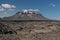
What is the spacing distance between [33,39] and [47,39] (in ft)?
11.3

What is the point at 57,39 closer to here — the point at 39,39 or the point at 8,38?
the point at 39,39

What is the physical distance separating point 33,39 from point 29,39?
42.3 inches

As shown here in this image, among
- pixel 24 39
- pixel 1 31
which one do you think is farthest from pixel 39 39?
pixel 1 31

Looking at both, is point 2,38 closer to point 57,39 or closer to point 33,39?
point 33,39

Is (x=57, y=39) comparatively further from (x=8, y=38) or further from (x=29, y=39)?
(x=8, y=38)

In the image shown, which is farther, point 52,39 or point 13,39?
point 52,39

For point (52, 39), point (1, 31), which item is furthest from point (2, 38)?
point (52, 39)

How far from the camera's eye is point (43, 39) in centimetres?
4509

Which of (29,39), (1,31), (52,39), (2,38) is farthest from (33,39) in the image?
(2,38)

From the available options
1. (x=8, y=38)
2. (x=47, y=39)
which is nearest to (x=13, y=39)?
(x=8, y=38)

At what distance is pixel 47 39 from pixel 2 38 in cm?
1364

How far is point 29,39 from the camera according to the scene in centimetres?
4494

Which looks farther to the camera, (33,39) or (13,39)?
(33,39)

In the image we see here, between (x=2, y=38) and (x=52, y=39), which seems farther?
(x=52, y=39)
